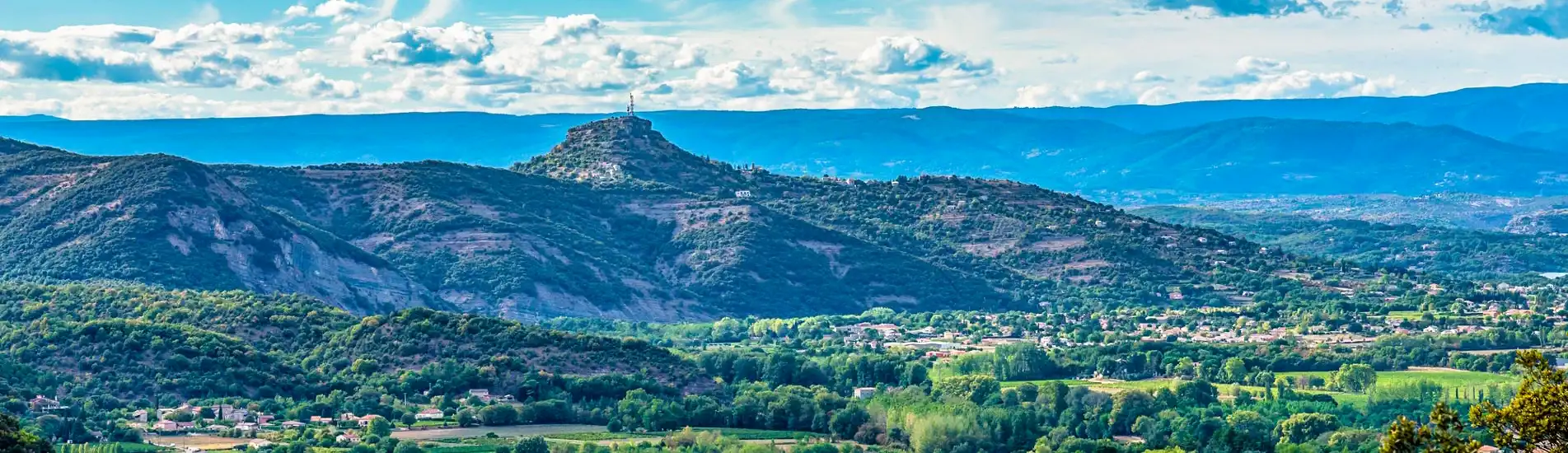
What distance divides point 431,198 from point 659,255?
51.1 feet

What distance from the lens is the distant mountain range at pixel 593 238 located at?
139375 mm

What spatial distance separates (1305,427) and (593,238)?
8004 centimetres

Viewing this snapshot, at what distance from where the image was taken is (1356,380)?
109250 mm

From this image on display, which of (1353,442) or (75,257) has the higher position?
(75,257)

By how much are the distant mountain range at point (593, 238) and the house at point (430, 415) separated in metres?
39.1

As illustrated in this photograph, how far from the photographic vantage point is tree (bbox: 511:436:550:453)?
79.2 m

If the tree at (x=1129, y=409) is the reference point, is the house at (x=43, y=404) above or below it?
above

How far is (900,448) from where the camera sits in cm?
8544

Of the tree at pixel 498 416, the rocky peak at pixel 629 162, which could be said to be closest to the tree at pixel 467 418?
the tree at pixel 498 416

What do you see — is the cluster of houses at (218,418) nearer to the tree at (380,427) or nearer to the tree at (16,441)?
the tree at (380,427)

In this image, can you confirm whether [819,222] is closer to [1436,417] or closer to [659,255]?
[659,255]

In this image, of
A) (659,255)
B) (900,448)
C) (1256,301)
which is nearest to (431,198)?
(659,255)

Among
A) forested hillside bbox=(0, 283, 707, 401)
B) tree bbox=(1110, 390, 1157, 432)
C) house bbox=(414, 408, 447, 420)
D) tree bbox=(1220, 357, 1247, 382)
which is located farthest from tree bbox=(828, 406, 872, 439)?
tree bbox=(1220, 357, 1247, 382)

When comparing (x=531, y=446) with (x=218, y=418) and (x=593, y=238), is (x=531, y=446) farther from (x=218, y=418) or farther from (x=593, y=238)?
(x=593, y=238)
